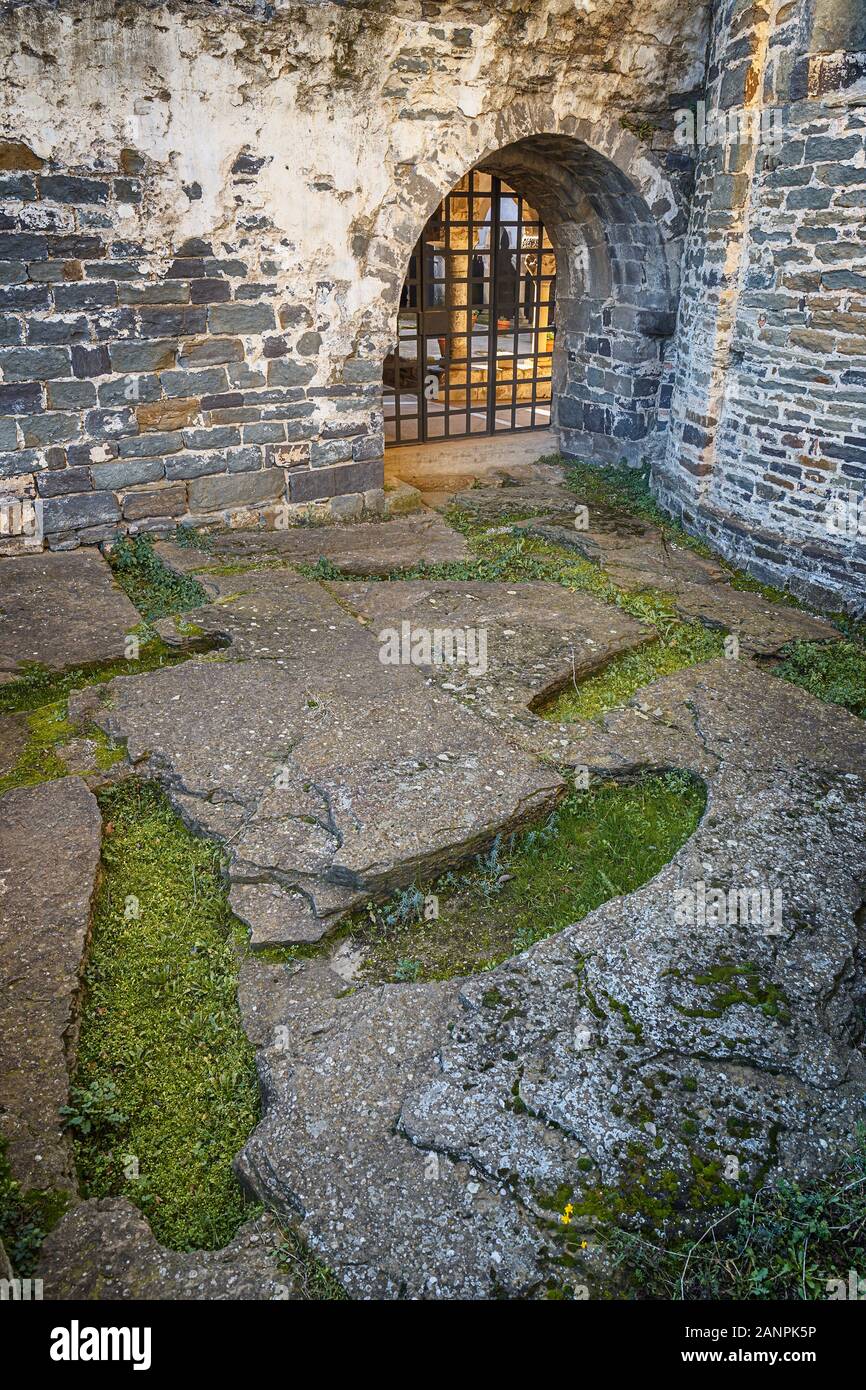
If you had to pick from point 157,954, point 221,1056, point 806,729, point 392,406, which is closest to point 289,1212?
point 221,1056

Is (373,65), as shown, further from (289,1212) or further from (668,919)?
(289,1212)

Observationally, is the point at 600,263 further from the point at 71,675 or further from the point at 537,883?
the point at 537,883

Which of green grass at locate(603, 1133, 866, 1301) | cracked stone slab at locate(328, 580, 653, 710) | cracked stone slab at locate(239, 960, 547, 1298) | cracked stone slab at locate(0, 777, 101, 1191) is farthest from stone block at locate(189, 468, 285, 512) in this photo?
green grass at locate(603, 1133, 866, 1301)

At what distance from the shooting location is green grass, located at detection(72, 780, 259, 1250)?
7.71 feet

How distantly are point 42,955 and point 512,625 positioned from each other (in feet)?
9.58

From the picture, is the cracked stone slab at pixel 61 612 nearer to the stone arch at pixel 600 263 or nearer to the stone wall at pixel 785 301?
the stone arch at pixel 600 263

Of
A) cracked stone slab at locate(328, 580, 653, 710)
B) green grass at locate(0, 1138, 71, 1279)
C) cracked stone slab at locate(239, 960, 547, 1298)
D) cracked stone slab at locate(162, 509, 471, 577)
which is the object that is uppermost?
cracked stone slab at locate(162, 509, 471, 577)

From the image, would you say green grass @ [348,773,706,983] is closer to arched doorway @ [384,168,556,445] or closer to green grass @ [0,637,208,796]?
green grass @ [0,637,208,796]

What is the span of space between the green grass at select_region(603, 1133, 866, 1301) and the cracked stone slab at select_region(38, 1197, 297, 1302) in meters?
0.78

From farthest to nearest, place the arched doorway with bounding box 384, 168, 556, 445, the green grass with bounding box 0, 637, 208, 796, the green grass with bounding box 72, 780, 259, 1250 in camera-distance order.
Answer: the arched doorway with bounding box 384, 168, 556, 445, the green grass with bounding box 0, 637, 208, 796, the green grass with bounding box 72, 780, 259, 1250

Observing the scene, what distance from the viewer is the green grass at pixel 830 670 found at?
452cm

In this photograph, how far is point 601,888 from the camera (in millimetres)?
3311

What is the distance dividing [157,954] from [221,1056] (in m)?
0.48

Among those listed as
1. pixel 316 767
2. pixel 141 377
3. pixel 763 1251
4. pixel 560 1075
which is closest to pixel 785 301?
pixel 141 377
